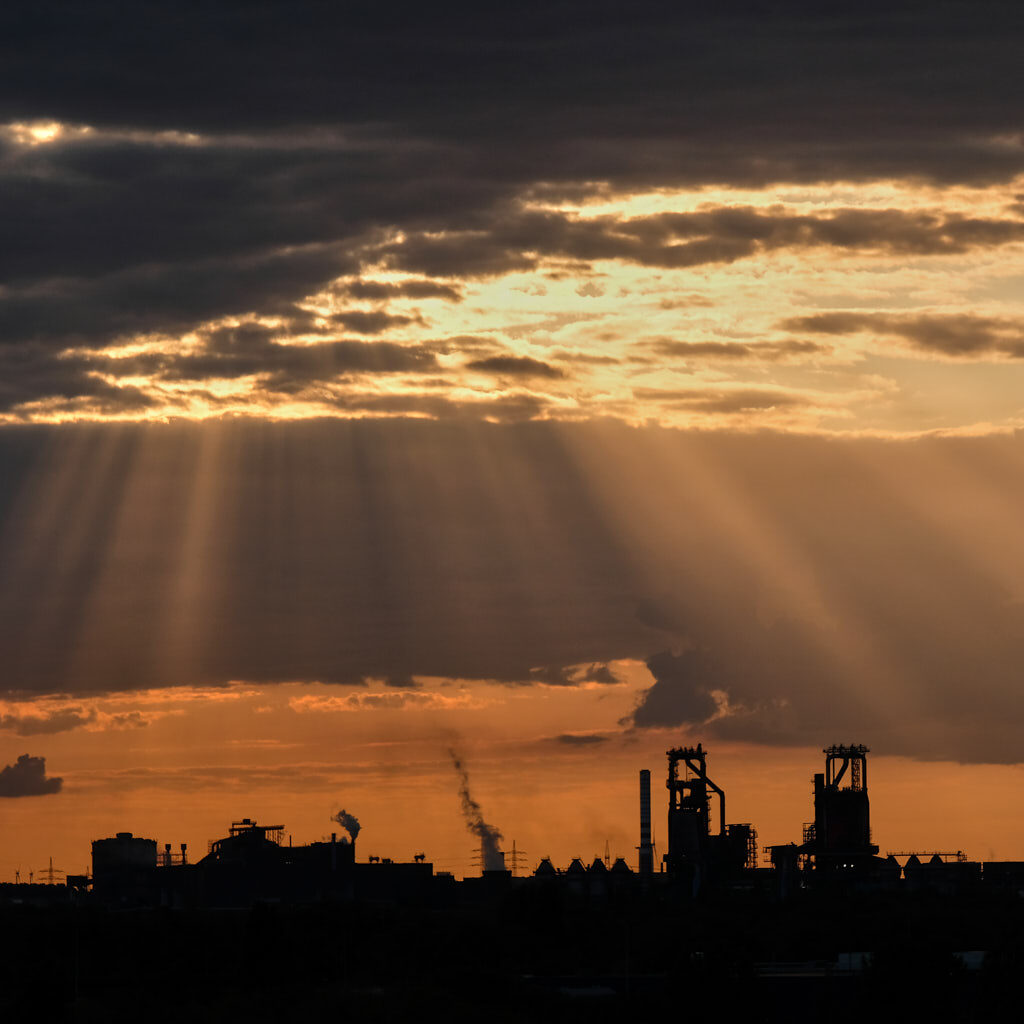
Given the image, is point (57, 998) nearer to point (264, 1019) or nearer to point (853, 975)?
point (264, 1019)

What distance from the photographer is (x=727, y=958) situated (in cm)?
12788

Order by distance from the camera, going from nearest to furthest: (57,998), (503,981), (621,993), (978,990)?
1. (57,998)
2. (978,990)
3. (621,993)
4. (503,981)

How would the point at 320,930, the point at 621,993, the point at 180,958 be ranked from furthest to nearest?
the point at 320,930 → the point at 180,958 → the point at 621,993

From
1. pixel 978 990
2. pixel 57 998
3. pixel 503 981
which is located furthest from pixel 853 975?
pixel 57 998

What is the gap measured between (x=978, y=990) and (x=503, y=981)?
37724 mm

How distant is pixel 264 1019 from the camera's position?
13088cm

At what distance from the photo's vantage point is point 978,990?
424 feet

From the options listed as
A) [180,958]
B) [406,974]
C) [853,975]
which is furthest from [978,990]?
[180,958]

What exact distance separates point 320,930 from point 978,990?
282 ft

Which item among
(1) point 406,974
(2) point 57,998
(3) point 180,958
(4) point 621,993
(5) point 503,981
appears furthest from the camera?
(3) point 180,958

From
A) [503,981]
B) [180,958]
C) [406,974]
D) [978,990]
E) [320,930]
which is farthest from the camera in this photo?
[320,930]

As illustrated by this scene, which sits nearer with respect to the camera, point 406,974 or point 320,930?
point 406,974

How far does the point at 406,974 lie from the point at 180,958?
82.9ft

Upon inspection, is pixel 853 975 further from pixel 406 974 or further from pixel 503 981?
pixel 406 974
